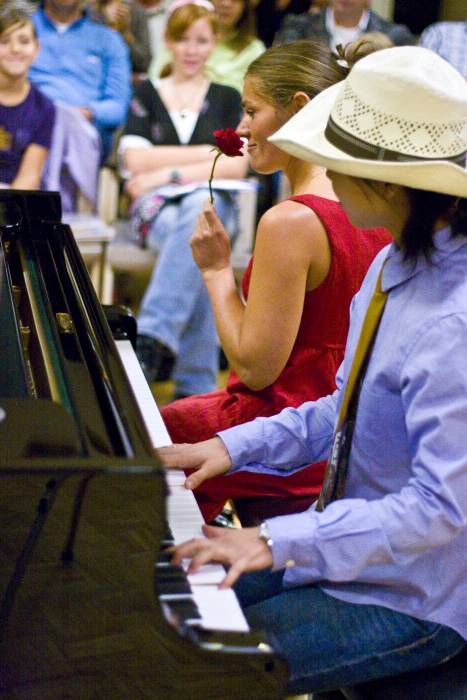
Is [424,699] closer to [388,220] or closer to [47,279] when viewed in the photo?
[388,220]

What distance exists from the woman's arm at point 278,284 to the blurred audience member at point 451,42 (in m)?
2.86

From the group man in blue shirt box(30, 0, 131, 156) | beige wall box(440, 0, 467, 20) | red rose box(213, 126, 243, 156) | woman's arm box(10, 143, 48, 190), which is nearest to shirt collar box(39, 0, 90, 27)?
man in blue shirt box(30, 0, 131, 156)

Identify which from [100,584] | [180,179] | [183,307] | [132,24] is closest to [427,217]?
[100,584]

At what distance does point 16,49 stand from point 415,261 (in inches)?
115

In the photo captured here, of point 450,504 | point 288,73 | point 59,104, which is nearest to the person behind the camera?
point 450,504

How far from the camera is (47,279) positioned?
173cm

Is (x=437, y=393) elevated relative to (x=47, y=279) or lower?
elevated

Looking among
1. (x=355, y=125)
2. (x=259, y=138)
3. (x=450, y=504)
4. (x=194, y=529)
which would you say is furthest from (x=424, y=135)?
(x=259, y=138)

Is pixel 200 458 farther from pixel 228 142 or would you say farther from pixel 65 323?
pixel 228 142

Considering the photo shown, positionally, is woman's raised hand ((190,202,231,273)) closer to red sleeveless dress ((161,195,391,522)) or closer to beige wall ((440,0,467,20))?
red sleeveless dress ((161,195,391,522))

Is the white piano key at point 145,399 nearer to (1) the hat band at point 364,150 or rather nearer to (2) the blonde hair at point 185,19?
(1) the hat band at point 364,150

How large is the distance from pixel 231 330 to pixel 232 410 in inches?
6.4

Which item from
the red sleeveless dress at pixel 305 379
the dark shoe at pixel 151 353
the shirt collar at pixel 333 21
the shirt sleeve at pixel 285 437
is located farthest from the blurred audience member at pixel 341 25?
the shirt sleeve at pixel 285 437

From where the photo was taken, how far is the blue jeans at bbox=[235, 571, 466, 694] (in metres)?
1.37
